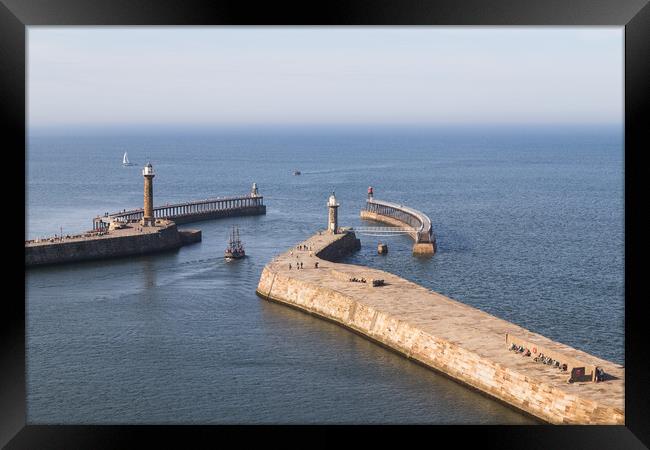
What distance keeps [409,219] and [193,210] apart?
85.8 feet

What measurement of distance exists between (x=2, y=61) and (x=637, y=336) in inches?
452

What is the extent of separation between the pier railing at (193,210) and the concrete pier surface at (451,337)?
28.6m

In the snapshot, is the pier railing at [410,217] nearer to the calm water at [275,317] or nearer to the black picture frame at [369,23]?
the calm water at [275,317]

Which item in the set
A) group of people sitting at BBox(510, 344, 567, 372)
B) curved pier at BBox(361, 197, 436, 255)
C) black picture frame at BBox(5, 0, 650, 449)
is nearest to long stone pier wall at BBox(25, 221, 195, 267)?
curved pier at BBox(361, 197, 436, 255)

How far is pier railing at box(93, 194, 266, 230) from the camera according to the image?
279 feet

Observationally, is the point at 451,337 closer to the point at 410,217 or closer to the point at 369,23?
the point at 369,23

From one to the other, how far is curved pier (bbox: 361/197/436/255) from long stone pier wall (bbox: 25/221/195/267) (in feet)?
63.5

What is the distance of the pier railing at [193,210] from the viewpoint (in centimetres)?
8500

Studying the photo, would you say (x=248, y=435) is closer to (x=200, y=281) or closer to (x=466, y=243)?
(x=200, y=281)

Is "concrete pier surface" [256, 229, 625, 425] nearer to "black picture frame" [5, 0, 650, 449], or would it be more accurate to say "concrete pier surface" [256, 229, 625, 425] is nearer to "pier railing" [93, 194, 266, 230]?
"black picture frame" [5, 0, 650, 449]

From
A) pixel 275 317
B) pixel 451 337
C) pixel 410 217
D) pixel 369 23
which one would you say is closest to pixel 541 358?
pixel 451 337

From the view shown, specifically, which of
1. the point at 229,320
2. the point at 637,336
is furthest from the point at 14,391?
the point at 229,320

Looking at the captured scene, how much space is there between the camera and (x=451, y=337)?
131ft

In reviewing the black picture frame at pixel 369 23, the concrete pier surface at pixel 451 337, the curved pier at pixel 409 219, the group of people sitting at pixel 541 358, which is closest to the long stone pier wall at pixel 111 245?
the concrete pier surface at pixel 451 337
